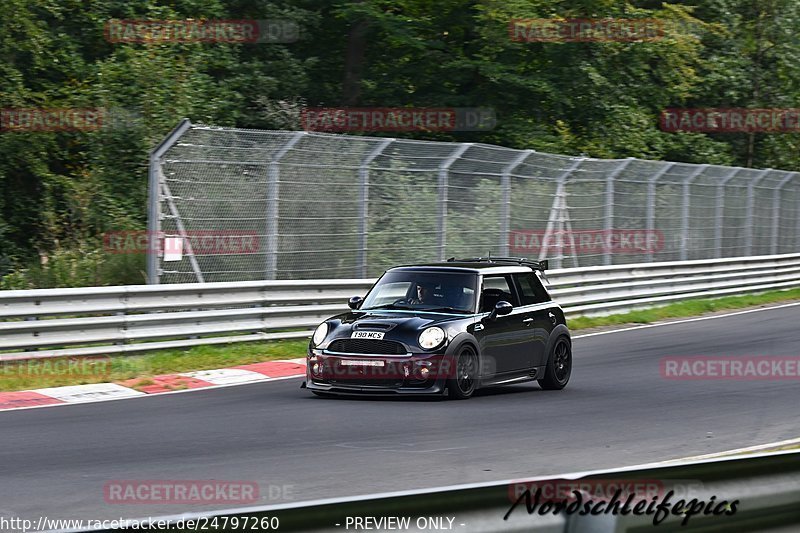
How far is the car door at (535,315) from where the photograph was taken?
13352 millimetres

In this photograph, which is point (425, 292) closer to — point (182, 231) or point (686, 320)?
point (182, 231)

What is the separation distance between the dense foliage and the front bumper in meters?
10.1

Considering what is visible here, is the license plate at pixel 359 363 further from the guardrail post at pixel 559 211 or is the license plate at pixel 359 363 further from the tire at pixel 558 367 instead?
the guardrail post at pixel 559 211

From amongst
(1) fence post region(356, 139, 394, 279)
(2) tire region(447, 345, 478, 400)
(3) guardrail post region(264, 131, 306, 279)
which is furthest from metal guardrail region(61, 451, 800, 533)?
(1) fence post region(356, 139, 394, 279)

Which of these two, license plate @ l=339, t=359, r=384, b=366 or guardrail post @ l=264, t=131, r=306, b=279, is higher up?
guardrail post @ l=264, t=131, r=306, b=279

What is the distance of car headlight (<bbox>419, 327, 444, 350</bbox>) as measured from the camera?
39.2 ft

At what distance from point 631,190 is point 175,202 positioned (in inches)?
476

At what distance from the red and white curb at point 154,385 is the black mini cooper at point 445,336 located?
6.30 feet

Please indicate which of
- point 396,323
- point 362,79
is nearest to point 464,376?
point 396,323

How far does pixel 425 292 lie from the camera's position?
1304cm

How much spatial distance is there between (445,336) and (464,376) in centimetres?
61

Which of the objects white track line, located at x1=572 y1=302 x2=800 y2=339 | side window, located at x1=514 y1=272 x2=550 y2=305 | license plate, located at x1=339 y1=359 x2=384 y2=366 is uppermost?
side window, located at x1=514 y1=272 x2=550 y2=305

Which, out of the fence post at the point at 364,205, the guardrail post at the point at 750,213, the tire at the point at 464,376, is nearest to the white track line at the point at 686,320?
the guardrail post at the point at 750,213

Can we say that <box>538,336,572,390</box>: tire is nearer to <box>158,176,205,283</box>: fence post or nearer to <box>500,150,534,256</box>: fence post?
<box>158,176,205,283</box>: fence post
